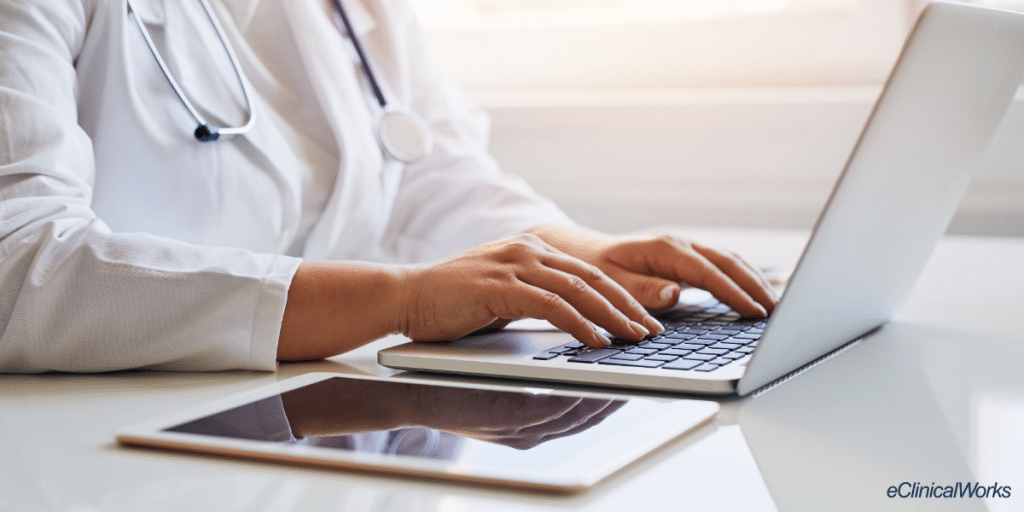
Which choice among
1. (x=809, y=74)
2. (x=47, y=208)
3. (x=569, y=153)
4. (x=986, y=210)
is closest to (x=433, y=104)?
(x=569, y=153)

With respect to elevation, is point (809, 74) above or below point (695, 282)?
above

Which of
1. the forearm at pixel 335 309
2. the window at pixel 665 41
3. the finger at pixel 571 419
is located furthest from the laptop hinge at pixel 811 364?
the window at pixel 665 41

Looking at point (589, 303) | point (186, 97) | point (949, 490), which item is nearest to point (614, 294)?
point (589, 303)

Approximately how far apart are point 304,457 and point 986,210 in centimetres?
137

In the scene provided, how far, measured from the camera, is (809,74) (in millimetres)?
1643

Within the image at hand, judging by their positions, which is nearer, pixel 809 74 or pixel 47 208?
pixel 47 208

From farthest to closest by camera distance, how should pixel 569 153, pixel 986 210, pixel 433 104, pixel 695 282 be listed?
pixel 569 153 → pixel 986 210 → pixel 433 104 → pixel 695 282

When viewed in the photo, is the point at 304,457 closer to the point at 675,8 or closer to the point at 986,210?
the point at 986,210

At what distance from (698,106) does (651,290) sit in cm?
90

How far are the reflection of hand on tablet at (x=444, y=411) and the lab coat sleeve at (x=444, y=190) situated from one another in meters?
0.55

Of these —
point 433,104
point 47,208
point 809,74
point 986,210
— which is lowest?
point 47,208

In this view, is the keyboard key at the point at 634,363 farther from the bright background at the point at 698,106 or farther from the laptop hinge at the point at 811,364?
the bright background at the point at 698,106

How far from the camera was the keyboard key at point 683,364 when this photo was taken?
1.65 ft

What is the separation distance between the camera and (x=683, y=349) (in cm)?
55
